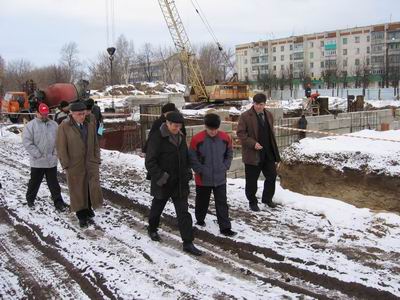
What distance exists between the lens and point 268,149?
687 centimetres

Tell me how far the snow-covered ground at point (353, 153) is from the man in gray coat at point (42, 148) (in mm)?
4785

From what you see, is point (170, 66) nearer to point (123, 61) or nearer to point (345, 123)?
point (123, 61)

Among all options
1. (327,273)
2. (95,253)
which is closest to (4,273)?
(95,253)

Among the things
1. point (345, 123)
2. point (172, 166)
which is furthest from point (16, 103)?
point (172, 166)

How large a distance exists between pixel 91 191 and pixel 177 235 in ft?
4.39

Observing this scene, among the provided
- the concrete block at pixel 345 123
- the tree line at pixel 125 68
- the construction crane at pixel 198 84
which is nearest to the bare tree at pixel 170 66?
the tree line at pixel 125 68

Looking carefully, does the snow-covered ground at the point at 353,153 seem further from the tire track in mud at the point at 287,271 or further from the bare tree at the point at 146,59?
the bare tree at the point at 146,59

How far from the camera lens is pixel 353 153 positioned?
847 centimetres

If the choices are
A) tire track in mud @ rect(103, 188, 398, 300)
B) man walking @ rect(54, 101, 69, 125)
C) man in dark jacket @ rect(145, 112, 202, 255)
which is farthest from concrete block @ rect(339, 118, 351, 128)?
man in dark jacket @ rect(145, 112, 202, 255)

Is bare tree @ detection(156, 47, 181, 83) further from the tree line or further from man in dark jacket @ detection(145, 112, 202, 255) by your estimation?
man in dark jacket @ detection(145, 112, 202, 255)

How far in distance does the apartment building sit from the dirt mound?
2507 inches

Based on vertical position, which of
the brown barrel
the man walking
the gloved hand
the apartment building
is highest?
the apartment building

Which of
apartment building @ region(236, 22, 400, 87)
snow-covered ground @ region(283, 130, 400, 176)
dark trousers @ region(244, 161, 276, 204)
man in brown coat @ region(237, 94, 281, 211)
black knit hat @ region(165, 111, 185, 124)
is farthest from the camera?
apartment building @ region(236, 22, 400, 87)

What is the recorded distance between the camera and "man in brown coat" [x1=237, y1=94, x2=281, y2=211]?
22.1 ft
